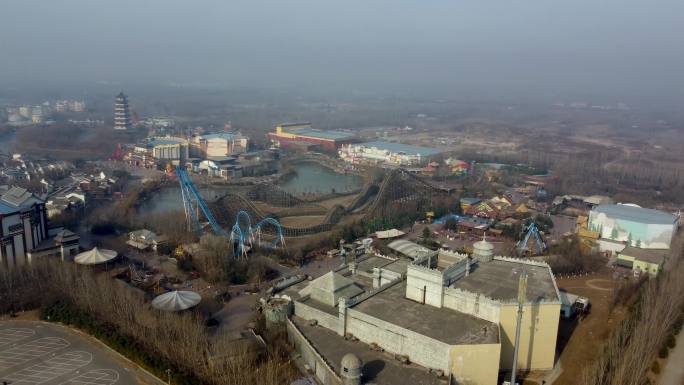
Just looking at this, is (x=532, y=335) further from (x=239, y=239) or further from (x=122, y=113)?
(x=122, y=113)

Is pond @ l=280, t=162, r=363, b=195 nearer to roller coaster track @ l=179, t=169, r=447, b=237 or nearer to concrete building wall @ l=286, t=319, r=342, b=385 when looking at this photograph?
roller coaster track @ l=179, t=169, r=447, b=237

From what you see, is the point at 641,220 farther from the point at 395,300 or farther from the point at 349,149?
the point at 349,149

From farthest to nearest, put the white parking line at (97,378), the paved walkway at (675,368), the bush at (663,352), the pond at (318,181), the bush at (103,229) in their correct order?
the pond at (318,181) → the bush at (103,229) → the bush at (663,352) → the paved walkway at (675,368) → the white parking line at (97,378)

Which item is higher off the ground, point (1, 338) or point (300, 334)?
point (300, 334)

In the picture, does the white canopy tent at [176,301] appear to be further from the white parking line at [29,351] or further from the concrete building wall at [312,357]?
the concrete building wall at [312,357]

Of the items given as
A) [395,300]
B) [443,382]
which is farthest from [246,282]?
[443,382]

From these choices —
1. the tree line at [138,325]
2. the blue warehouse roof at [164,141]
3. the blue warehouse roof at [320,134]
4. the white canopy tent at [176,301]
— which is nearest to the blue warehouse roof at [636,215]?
the tree line at [138,325]
